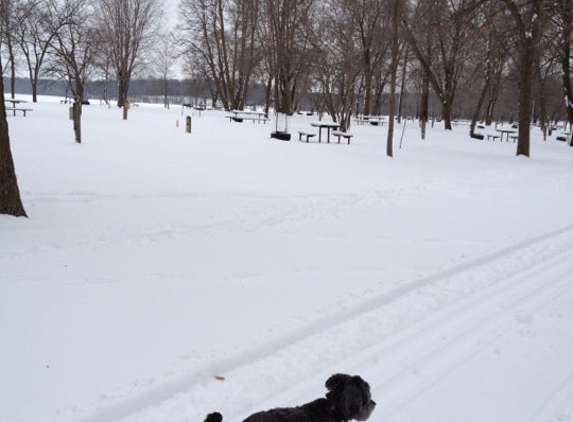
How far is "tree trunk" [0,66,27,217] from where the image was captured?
20.9 ft

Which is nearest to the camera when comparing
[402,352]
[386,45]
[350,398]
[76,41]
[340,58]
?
[350,398]

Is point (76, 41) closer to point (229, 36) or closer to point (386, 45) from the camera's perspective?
point (229, 36)

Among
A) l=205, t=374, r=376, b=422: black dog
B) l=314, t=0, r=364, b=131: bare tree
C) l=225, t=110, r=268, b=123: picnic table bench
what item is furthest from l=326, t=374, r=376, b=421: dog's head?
l=225, t=110, r=268, b=123: picnic table bench

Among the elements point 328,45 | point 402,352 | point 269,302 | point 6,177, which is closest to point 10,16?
point 328,45

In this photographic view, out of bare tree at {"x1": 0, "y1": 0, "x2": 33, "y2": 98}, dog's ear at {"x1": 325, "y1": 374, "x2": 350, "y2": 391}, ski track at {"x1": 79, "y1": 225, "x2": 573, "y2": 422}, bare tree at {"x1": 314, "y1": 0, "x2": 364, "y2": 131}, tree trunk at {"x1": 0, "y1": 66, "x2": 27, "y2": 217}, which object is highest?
bare tree at {"x1": 0, "y1": 0, "x2": 33, "y2": 98}

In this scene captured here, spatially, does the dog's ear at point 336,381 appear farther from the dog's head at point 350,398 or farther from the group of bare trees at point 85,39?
the group of bare trees at point 85,39

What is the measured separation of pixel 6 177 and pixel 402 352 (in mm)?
5485

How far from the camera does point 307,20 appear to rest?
36.0 meters

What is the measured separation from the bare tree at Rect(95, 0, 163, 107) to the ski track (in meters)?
46.7

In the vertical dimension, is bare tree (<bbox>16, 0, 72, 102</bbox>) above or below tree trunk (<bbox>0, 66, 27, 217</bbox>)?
above

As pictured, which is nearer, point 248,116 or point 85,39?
point 248,116

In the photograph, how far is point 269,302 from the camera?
487 cm

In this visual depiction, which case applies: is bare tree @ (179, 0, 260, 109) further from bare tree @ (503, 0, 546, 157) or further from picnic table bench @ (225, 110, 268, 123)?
bare tree @ (503, 0, 546, 157)

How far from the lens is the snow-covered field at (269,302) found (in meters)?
3.37
